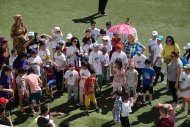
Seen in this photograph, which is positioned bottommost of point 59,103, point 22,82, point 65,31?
point 59,103

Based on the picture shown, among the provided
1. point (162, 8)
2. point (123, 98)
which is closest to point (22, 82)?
point (123, 98)

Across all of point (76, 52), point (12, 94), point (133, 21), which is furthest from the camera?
point (133, 21)

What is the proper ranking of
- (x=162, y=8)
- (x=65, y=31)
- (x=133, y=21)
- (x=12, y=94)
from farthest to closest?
(x=162, y=8)
(x=133, y=21)
(x=65, y=31)
(x=12, y=94)

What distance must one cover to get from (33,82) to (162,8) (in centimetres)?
1216

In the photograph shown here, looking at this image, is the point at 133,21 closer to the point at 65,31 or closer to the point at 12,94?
the point at 65,31

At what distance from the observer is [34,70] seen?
14.4 meters

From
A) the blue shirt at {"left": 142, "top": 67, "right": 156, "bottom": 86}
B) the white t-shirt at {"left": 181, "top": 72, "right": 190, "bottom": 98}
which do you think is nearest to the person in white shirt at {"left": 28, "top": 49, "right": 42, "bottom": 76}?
the blue shirt at {"left": 142, "top": 67, "right": 156, "bottom": 86}

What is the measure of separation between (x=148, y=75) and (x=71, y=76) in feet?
8.59

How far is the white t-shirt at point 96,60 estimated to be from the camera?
14.8 m

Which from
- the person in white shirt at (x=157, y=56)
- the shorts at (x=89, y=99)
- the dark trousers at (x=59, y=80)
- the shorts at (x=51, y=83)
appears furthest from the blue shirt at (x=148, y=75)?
the shorts at (x=51, y=83)

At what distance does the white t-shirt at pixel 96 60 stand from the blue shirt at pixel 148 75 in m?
1.69

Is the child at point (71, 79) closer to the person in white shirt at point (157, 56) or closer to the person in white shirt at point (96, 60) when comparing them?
the person in white shirt at point (96, 60)

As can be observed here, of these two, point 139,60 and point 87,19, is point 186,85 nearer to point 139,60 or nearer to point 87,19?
point 139,60

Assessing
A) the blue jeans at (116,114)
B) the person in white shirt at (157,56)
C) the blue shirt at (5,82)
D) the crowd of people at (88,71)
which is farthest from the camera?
the person in white shirt at (157,56)
